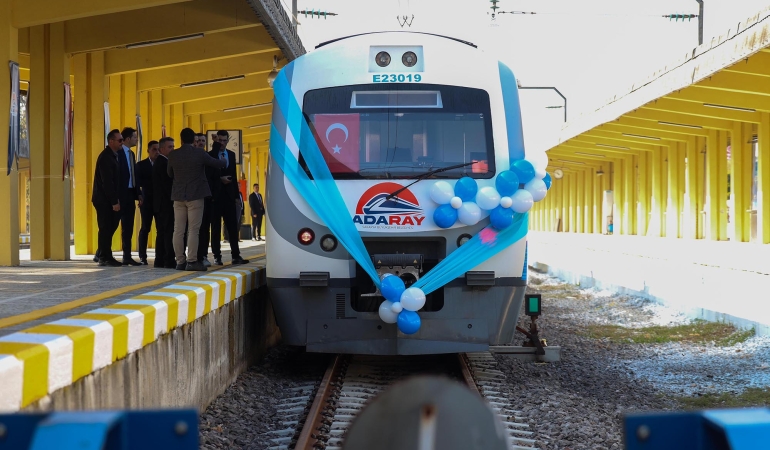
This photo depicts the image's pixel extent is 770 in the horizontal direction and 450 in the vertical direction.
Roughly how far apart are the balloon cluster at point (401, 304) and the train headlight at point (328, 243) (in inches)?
25.0

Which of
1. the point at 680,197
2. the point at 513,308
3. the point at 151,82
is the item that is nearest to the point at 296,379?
the point at 513,308

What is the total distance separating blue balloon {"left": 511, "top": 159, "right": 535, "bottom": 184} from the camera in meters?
9.14

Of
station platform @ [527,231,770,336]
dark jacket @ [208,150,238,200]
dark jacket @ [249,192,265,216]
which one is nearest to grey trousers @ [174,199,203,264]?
dark jacket @ [208,150,238,200]

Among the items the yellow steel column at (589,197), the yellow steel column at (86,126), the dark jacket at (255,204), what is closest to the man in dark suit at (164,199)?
the yellow steel column at (86,126)

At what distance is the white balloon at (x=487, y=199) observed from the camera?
891 centimetres

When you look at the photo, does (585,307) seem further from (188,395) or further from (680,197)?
(680,197)

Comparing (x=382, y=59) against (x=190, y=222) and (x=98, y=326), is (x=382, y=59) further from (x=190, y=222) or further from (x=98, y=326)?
(x=98, y=326)

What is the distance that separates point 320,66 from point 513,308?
2.86 m

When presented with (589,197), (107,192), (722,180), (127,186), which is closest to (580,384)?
(107,192)

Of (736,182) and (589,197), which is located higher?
(736,182)

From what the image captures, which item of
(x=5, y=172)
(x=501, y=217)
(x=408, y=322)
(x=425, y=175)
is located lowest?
(x=408, y=322)

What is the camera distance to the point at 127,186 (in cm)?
1382

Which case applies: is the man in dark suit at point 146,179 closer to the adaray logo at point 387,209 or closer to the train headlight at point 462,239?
the adaray logo at point 387,209

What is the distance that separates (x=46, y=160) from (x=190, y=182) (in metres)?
6.32
